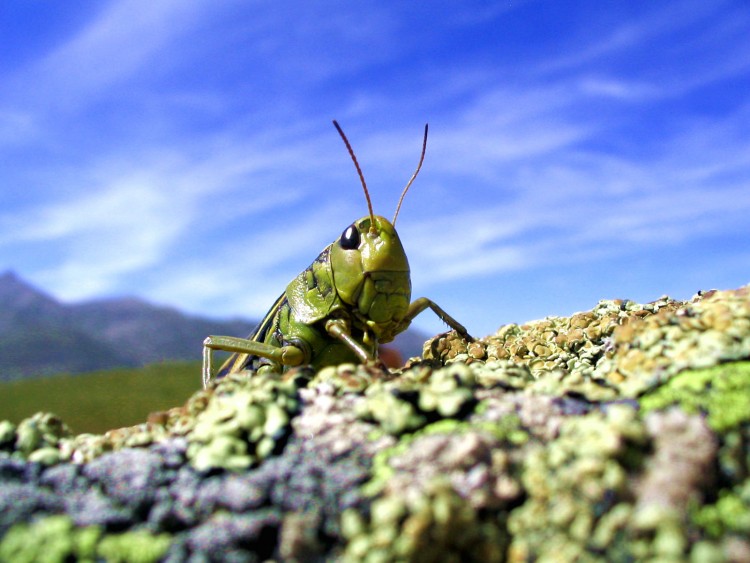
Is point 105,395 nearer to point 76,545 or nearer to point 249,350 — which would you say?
point 249,350

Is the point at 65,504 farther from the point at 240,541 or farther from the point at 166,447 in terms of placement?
the point at 240,541

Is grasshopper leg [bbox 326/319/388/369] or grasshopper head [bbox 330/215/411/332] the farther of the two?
grasshopper head [bbox 330/215/411/332]

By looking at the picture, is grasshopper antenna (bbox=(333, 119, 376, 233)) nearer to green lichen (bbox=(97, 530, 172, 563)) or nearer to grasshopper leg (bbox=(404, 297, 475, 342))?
grasshopper leg (bbox=(404, 297, 475, 342))

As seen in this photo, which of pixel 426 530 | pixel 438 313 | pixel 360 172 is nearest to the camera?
pixel 426 530

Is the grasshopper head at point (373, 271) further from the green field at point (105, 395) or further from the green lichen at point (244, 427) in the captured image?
the green field at point (105, 395)

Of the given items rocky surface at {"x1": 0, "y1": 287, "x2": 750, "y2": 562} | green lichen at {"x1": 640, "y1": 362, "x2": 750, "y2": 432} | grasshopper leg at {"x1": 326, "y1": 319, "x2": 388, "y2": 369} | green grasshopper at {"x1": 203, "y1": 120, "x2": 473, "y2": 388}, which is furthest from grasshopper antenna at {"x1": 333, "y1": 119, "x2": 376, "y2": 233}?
green lichen at {"x1": 640, "y1": 362, "x2": 750, "y2": 432}

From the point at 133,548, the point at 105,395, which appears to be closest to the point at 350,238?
the point at 133,548

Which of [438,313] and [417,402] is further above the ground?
[438,313]

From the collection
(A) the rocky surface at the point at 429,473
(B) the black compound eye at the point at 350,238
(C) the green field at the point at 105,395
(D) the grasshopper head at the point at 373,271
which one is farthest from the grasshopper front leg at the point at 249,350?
(C) the green field at the point at 105,395
